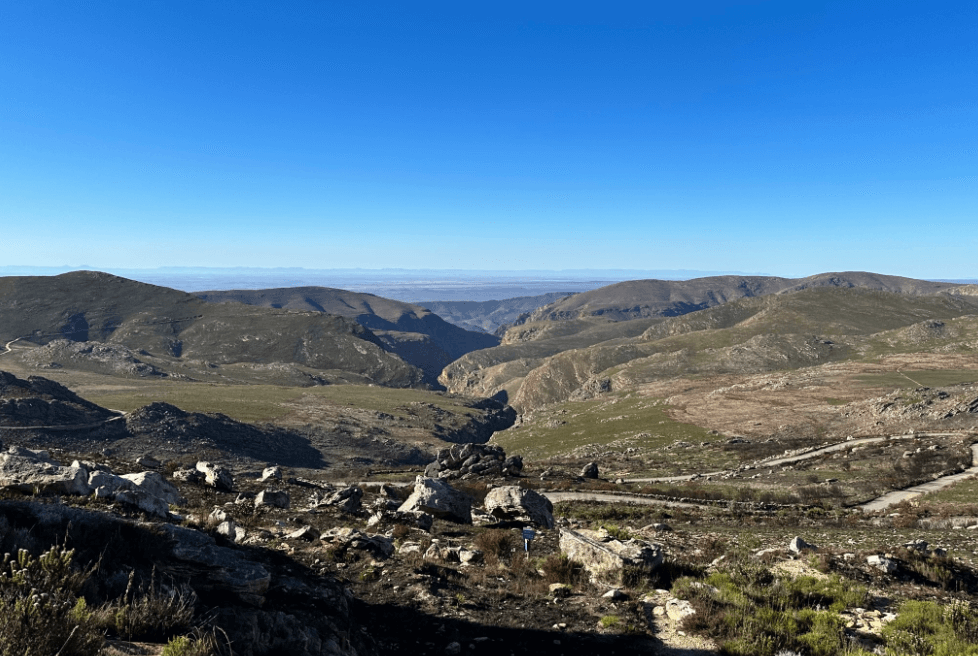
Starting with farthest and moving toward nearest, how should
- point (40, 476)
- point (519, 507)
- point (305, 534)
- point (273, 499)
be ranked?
1. point (273, 499)
2. point (519, 507)
3. point (305, 534)
4. point (40, 476)

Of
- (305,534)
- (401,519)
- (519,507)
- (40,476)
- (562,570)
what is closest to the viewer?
(562,570)

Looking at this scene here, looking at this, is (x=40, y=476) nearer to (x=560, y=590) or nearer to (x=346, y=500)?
(x=346, y=500)

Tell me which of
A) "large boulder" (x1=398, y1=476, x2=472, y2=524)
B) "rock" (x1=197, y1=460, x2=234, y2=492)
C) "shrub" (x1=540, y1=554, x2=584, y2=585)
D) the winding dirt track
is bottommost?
the winding dirt track

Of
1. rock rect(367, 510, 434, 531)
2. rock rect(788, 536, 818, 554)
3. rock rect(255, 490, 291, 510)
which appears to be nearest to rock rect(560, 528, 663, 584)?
rock rect(788, 536, 818, 554)

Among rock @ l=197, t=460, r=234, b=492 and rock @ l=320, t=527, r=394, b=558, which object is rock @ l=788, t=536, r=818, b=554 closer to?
rock @ l=320, t=527, r=394, b=558

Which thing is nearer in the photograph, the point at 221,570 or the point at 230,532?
the point at 221,570

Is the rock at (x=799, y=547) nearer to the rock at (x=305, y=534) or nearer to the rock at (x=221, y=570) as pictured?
the rock at (x=305, y=534)

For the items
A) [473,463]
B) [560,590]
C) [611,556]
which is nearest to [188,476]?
[560,590]

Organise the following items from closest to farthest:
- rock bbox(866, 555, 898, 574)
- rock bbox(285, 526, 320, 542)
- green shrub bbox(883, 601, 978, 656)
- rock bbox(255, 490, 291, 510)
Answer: green shrub bbox(883, 601, 978, 656) → rock bbox(866, 555, 898, 574) → rock bbox(285, 526, 320, 542) → rock bbox(255, 490, 291, 510)
